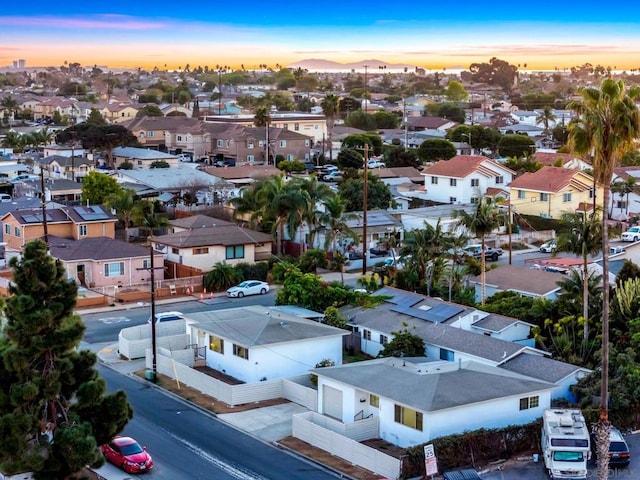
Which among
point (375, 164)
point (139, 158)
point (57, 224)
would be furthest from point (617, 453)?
point (139, 158)

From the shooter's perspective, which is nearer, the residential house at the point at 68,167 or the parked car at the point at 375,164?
the residential house at the point at 68,167

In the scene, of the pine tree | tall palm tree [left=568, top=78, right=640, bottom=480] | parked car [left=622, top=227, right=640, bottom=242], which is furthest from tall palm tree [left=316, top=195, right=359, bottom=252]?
the pine tree

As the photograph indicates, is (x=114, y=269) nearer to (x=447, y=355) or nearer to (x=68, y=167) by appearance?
(x=447, y=355)


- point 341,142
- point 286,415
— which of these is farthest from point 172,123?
point 286,415

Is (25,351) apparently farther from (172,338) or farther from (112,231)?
(112,231)

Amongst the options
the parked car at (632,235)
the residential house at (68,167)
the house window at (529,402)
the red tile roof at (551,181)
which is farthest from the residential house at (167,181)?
the house window at (529,402)

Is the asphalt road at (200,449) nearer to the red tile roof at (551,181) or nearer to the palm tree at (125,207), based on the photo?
the palm tree at (125,207)

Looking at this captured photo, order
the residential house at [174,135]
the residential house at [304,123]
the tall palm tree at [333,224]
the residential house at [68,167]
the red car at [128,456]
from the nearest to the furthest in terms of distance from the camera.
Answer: the red car at [128,456] < the tall palm tree at [333,224] < the residential house at [68,167] < the residential house at [174,135] < the residential house at [304,123]
